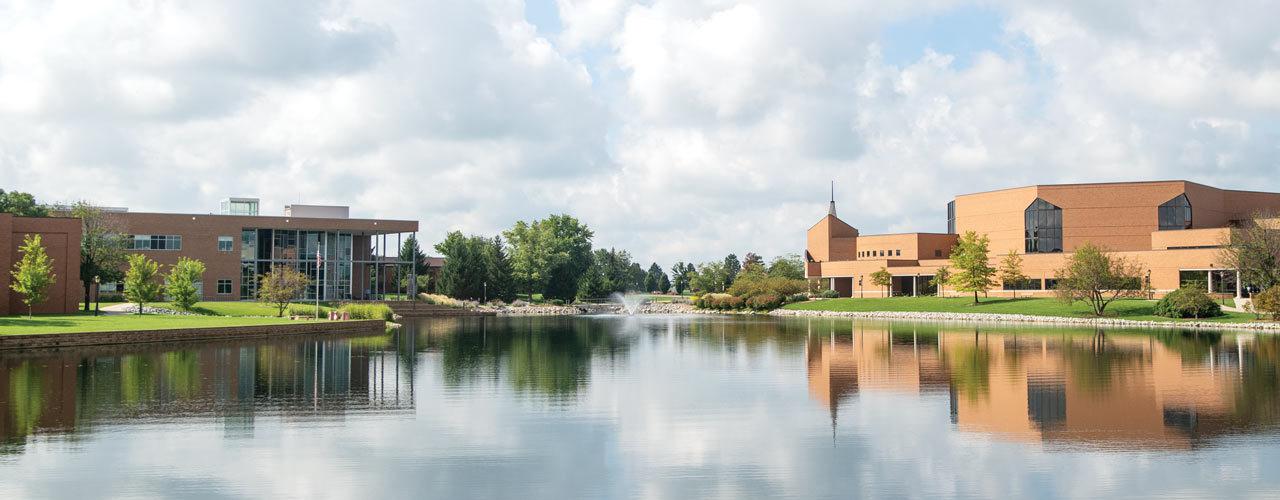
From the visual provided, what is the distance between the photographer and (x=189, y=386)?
2255 centimetres

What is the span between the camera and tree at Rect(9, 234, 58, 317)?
47.0m

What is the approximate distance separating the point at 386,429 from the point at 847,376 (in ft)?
46.3

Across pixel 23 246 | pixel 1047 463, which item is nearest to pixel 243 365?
pixel 1047 463

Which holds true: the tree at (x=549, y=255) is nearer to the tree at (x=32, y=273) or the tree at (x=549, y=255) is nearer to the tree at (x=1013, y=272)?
the tree at (x=1013, y=272)

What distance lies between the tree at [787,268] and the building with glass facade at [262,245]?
4941cm

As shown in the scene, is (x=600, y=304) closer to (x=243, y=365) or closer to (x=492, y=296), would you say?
(x=492, y=296)

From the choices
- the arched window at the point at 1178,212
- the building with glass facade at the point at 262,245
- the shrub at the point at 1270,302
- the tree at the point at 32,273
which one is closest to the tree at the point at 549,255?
the building with glass facade at the point at 262,245

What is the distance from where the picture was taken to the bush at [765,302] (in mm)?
91500

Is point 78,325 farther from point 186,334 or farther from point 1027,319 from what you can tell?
point 1027,319

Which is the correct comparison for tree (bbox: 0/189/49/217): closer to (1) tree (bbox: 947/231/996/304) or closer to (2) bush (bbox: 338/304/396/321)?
(2) bush (bbox: 338/304/396/321)

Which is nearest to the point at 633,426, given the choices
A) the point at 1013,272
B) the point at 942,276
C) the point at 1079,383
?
the point at 1079,383

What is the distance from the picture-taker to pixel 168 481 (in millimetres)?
12383

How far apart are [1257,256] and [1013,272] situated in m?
25.9

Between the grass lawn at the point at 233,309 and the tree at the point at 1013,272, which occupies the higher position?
the tree at the point at 1013,272
